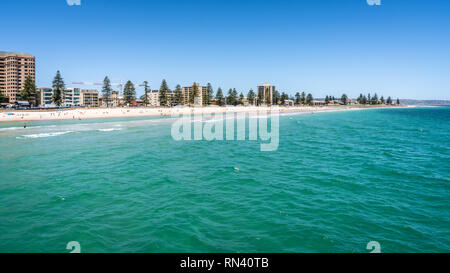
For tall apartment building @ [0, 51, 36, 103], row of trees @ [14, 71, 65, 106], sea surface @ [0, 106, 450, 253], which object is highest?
tall apartment building @ [0, 51, 36, 103]

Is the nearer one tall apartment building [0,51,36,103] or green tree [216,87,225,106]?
tall apartment building [0,51,36,103]

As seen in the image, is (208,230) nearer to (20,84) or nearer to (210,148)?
(210,148)

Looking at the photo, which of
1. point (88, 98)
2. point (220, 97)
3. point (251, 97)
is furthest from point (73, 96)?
point (251, 97)

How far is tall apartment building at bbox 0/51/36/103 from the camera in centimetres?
13288

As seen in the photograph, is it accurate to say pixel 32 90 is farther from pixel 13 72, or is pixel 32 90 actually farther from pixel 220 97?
pixel 220 97

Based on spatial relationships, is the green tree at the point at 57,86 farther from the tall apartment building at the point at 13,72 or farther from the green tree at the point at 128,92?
the tall apartment building at the point at 13,72

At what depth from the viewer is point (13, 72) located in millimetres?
132875

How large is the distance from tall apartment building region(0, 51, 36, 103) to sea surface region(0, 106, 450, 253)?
459 ft

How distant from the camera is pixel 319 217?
12469 mm

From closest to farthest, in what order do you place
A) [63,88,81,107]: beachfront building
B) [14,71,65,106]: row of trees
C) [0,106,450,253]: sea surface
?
[0,106,450,253]: sea surface, [14,71,65,106]: row of trees, [63,88,81,107]: beachfront building

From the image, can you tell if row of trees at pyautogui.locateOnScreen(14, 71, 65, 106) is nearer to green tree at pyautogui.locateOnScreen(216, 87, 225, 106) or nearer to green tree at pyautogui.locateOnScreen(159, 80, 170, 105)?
green tree at pyautogui.locateOnScreen(159, 80, 170, 105)

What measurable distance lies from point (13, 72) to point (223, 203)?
164164 millimetres

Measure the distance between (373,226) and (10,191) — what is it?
20422 mm

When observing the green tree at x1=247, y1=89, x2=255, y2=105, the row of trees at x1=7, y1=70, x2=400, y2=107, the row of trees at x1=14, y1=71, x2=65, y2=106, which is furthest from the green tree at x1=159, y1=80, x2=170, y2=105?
the green tree at x1=247, y1=89, x2=255, y2=105
